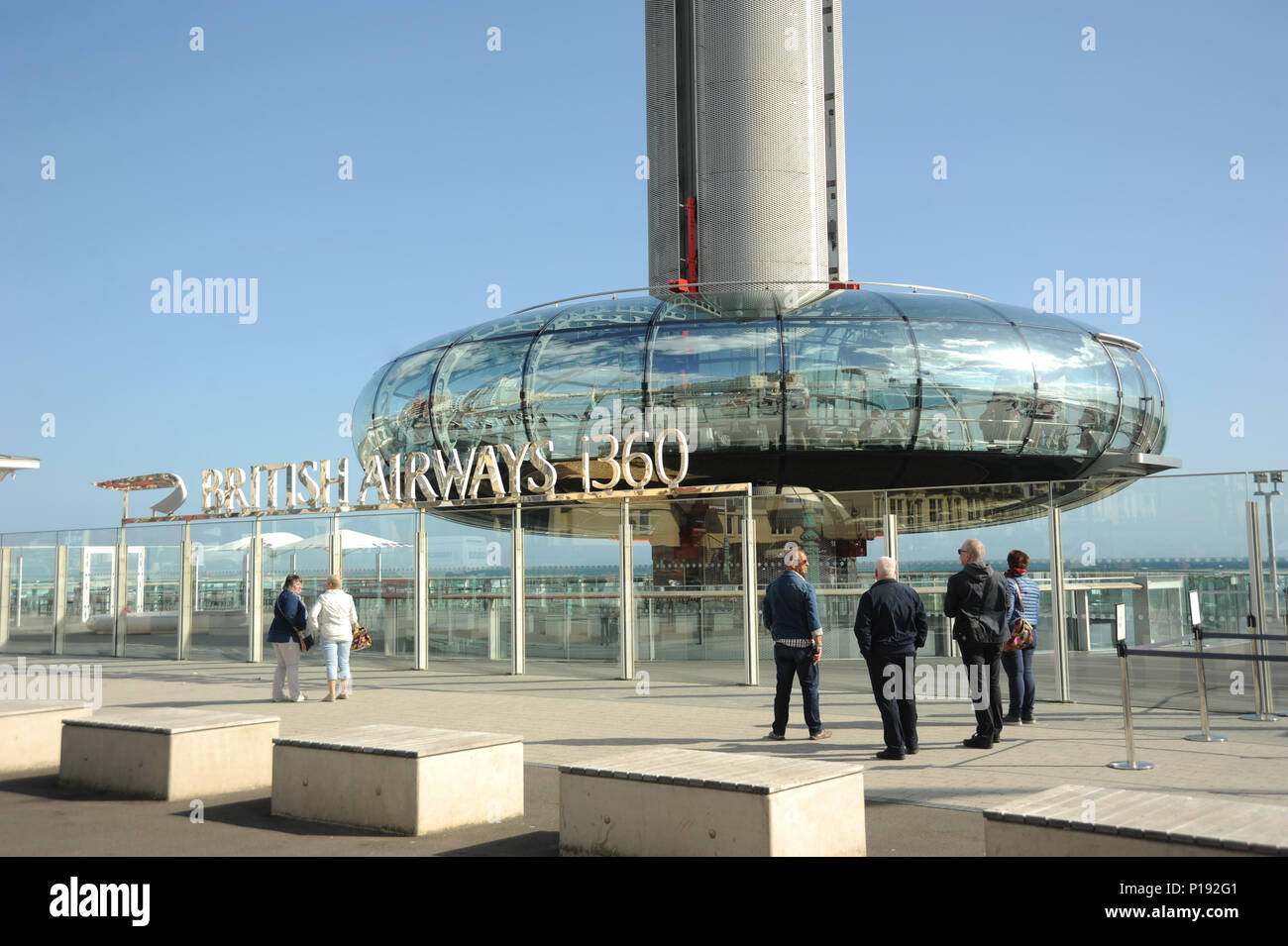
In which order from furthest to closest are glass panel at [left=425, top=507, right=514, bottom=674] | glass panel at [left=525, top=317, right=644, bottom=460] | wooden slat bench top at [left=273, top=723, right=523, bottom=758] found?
1. glass panel at [left=525, top=317, right=644, bottom=460]
2. glass panel at [left=425, top=507, right=514, bottom=674]
3. wooden slat bench top at [left=273, top=723, right=523, bottom=758]

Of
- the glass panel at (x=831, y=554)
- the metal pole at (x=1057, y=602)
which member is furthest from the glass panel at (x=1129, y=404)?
the metal pole at (x=1057, y=602)

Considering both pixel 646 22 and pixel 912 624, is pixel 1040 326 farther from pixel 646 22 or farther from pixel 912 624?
pixel 912 624

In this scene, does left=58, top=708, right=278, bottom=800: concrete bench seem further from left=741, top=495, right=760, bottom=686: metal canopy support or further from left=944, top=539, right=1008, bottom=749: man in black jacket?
left=741, top=495, right=760, bottom=686: metal canopy support

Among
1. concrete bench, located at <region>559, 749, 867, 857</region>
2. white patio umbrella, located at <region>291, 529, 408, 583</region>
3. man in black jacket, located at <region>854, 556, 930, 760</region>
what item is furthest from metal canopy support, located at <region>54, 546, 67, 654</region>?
concrete bench, located at <region>559, 749, 867, 857</region>

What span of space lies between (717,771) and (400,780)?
215 centimetres

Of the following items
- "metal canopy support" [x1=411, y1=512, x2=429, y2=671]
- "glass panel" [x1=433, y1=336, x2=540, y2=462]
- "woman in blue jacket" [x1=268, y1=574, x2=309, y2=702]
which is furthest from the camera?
Result: "glass panel" [x1=433, y1=336, x2=540, y2=462]

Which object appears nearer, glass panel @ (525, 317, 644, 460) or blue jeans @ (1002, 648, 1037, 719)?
blue jeans @ (1002, 648, 1037, 719)

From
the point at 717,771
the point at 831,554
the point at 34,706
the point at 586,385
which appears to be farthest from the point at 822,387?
the point at 717,771

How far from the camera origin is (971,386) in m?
23.6

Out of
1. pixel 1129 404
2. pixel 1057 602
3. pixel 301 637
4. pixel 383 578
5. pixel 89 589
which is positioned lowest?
pixel 301 637

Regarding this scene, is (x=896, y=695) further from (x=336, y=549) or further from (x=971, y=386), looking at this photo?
(x=971, y=386)

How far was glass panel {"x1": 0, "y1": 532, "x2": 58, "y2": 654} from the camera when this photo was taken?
86.9 feet

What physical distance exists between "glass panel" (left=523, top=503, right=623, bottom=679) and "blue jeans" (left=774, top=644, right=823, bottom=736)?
24.6 ft
